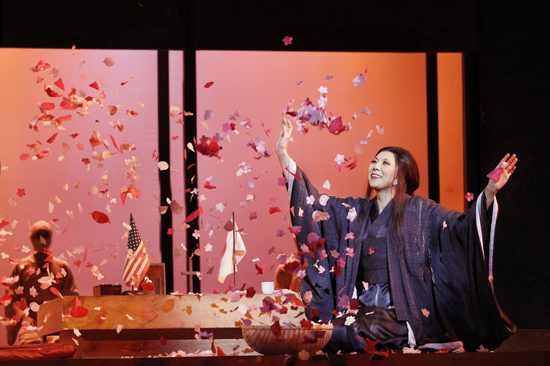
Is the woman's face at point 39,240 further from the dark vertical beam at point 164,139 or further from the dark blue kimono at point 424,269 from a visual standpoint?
the dark blue kimono at point 424,269

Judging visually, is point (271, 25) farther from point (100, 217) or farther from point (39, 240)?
point (39, 240)

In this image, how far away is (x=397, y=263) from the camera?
119 inches

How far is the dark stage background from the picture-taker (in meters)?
4.26

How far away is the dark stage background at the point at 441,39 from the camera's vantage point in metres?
4.26

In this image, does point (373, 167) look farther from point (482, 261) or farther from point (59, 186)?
point (59, 186)

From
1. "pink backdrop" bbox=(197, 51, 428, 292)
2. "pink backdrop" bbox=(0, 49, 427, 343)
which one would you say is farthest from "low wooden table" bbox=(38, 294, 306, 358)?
"pink backdrop" bbox=(197, 51, 428, 292)

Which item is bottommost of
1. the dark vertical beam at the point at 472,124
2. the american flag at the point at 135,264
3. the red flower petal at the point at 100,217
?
the american flag at the point at 135,264

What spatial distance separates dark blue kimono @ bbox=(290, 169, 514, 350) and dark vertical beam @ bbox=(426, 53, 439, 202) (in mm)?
1764

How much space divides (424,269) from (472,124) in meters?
1.90

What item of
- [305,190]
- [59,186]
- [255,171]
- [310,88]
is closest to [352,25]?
[310,88]

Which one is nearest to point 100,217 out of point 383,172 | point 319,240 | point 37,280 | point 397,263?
point 37,280

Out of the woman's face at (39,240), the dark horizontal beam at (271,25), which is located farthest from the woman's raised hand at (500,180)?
the woman's face at (39,240)

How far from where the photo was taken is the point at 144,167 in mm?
4848

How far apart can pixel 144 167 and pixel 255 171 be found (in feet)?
2.56
